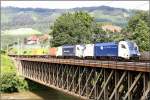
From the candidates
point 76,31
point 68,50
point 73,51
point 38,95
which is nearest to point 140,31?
point 68,50

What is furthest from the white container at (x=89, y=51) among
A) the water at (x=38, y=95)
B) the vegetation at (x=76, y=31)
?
the vegetation at (x=76, y=31)

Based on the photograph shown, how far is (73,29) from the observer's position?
12625 centimetres

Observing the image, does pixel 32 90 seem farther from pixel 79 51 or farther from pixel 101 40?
pixel 101 40

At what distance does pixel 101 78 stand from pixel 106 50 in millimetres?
11892

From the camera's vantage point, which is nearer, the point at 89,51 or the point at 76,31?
the point at 89,51

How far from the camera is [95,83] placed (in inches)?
1767

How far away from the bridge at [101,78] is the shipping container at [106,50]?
217 inches

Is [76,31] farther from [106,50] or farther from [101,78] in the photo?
[101,78]

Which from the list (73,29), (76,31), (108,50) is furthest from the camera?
(73,29)

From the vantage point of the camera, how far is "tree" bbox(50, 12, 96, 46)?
406ft

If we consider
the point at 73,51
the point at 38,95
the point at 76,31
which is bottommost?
the point at 38,95

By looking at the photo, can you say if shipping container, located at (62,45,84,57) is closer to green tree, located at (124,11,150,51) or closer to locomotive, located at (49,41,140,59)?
locomotive, located at (49,41,140,59)

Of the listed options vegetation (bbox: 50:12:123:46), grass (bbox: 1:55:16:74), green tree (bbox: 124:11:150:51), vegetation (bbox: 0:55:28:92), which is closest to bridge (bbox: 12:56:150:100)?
vegetation (bbox: 0:55:28:92)

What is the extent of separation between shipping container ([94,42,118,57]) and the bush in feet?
101
